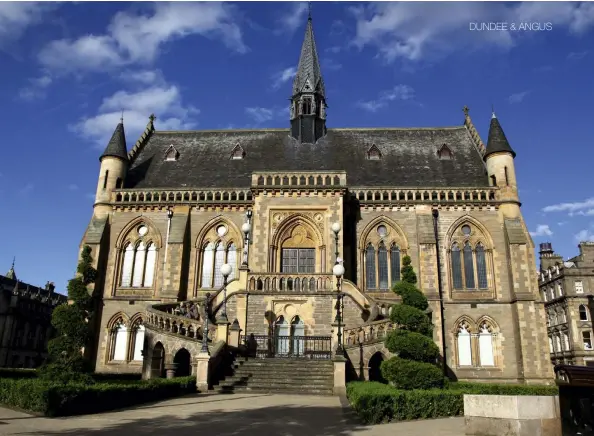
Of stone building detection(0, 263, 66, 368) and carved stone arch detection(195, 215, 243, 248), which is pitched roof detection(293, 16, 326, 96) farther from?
stone building detection(0, 263, 66, 368)

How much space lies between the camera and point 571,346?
59.0 metres

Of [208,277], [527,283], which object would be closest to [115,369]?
[208,277]

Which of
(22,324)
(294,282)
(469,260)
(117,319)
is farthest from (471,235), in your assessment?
(22,324)

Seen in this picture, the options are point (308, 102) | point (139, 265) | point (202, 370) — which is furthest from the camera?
point (308, 102)

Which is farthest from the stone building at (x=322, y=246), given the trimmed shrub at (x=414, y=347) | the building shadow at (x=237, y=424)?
the building shadow at (x=237, y=424)

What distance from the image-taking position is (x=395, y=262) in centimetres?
3309

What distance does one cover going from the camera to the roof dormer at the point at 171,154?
130 ft

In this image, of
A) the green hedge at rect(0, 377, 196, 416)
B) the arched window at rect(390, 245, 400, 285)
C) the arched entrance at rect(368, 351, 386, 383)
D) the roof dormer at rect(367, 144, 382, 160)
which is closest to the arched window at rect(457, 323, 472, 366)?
the arched window at rect(390, 245, 400, 285)

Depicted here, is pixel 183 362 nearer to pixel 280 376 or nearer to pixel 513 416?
pixel 280 376

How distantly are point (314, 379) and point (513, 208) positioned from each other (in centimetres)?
1953

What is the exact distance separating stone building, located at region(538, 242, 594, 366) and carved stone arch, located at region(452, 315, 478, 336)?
106 feet

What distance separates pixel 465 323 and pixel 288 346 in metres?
12.1

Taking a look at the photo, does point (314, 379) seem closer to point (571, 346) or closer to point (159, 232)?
point (159, 232)

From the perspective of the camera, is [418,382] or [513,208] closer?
[418,382]
